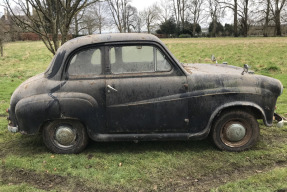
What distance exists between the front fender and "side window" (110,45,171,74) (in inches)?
25.8

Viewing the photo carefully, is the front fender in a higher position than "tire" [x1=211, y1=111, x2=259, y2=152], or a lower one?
higher

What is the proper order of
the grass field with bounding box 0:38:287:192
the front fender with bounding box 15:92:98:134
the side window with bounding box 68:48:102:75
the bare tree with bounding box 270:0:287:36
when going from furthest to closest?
the bare tree with bounding box 270:0:287:36 → the side window with bounding box 68:48:102:75 → the front fender with bounding box 15:92:98:134 → the grass field with bounding box 0:38:287:192

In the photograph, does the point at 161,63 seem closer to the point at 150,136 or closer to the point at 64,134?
the point at 150,136

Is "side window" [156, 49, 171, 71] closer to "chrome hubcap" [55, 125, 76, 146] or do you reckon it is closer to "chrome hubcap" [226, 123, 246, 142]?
"chrome hubcap" [226, 123, 246, 142]

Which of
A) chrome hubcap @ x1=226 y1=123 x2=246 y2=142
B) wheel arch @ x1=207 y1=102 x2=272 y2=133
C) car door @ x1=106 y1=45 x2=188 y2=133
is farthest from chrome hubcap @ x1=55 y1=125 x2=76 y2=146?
chrome hubcap @ x1=226 y1=123 x2=246 y2=142

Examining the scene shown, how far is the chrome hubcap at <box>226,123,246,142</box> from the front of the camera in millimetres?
4008

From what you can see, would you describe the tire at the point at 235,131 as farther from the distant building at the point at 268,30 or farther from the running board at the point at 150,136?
the distant building at the point at 268,30

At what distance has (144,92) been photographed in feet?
12.6

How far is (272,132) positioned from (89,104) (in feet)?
11.0

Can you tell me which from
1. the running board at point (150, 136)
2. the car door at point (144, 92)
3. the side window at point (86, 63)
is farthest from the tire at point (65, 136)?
the side window at point (86, 63)

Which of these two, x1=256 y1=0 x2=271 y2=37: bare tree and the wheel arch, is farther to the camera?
x1=256 y1=0 x2=271 y2=37: bare tree

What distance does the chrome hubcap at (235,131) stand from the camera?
13.1ft

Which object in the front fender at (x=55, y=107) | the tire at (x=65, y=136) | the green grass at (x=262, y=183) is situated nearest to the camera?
the green grass at (x=262, y=183)

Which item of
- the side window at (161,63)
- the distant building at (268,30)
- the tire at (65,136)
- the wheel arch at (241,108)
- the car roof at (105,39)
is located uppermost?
the distant building at (268,30)
